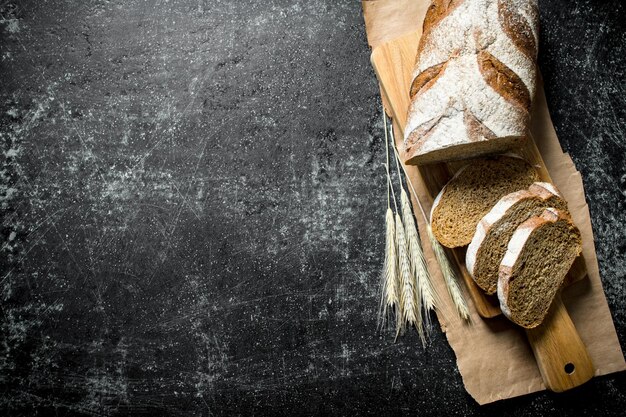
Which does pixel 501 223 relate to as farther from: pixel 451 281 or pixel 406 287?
pixel 406 287

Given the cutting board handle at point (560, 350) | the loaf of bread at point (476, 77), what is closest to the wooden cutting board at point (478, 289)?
the cutting board handle at point (560, 350)

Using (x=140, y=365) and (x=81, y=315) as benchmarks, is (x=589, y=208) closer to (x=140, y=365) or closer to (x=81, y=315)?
(x=140, y=365)

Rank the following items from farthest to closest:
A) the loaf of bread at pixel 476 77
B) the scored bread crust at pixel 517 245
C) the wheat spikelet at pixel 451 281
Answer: the wheat spikelet at pixel 451 281 → the scored bread crust at pixel 517 245 → the loaf of bread at pixel 476 77

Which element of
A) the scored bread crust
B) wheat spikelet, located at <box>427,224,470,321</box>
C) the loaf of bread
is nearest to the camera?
the loaf of bread

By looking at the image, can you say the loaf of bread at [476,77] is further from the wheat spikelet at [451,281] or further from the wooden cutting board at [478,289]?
the wheat spikelet at [451,281]

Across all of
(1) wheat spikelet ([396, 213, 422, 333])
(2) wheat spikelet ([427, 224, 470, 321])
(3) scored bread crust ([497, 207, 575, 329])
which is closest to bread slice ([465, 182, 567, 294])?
(3) scored bread crust ([497, 207, 575, 329])

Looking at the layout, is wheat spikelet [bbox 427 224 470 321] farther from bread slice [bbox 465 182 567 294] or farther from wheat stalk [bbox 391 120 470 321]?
bread slice [bbox 465 182 567 294]

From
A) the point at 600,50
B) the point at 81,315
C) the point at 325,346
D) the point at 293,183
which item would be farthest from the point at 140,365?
the point at 600,50
